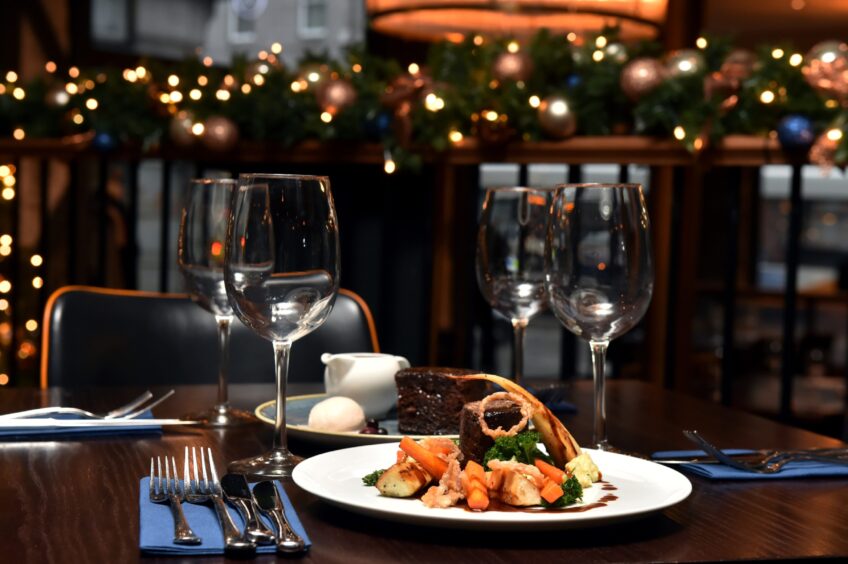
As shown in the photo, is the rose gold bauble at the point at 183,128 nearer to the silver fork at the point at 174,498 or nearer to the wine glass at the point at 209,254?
the wine glass at the point at 209,254

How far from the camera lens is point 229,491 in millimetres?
830

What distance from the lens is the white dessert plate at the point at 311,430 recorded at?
104 centimetres

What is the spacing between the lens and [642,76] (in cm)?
262

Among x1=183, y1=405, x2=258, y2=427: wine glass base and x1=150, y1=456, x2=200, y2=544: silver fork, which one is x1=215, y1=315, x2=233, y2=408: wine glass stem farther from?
x1=150, y1=456, x2=200, y2=544: silver fork

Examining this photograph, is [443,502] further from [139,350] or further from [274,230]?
[139,350]

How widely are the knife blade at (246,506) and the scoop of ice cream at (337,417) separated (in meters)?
0.25

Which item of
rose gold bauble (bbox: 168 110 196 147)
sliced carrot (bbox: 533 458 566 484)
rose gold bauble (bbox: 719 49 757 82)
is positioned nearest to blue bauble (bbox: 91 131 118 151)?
rose gold bauble (bbox: 168 110 196 147)

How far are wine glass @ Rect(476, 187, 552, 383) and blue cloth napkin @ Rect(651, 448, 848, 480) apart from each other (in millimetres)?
284

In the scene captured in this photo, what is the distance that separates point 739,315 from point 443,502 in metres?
6.32

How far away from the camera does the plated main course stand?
2.61ft

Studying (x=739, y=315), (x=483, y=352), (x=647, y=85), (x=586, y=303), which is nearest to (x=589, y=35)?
(x=647, y=85)

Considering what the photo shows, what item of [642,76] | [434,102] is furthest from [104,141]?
[642,76]

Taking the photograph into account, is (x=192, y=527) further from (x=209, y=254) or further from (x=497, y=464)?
(x=209, y=254)

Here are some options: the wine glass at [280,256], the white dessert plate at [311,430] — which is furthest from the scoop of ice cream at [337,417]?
the wine glass at [280,256]
